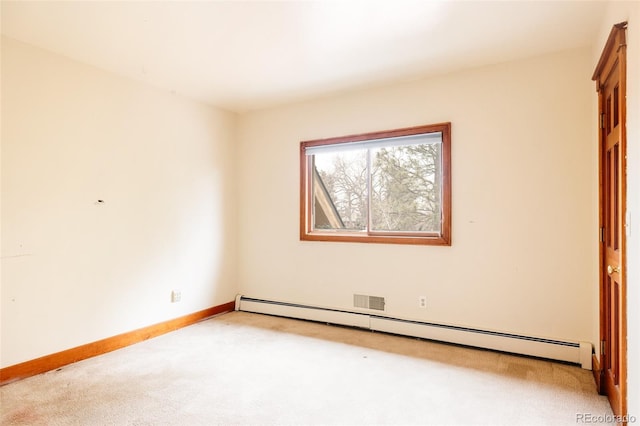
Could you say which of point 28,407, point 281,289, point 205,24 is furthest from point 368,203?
point 28,407

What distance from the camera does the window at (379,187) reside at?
3.48m

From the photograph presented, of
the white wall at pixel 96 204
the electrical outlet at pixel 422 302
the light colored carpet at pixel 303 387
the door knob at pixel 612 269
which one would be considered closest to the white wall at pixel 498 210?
the electrical outlet at pixel 422 302

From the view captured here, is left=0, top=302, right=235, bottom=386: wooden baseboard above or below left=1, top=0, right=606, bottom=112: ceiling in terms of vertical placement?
below

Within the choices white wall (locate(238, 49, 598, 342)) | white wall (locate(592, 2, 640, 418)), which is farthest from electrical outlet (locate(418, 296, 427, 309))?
white wall (locate(592, 2, 640, 418))

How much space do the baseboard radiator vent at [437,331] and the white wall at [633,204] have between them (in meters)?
1.23

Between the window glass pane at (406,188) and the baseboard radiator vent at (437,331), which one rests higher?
the window glass pane at (406,188)

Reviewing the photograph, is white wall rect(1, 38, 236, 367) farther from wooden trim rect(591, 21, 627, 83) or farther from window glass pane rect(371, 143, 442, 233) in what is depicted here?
wooden trim rect(591, 21, 627, 83)

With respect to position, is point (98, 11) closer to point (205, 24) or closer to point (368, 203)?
point (205, 24)

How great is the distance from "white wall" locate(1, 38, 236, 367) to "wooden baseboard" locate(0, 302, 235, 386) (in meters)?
0.06

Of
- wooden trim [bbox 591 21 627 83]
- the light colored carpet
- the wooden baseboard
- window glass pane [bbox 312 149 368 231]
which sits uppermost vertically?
wooden trim [bbox 591 21 627 83]

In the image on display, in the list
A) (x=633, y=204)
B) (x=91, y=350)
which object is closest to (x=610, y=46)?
(x=633, y=204)

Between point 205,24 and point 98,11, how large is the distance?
2.14ft

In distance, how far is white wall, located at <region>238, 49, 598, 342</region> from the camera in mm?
2861

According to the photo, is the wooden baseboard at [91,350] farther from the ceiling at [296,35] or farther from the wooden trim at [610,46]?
the wooden trim at [610,46]
